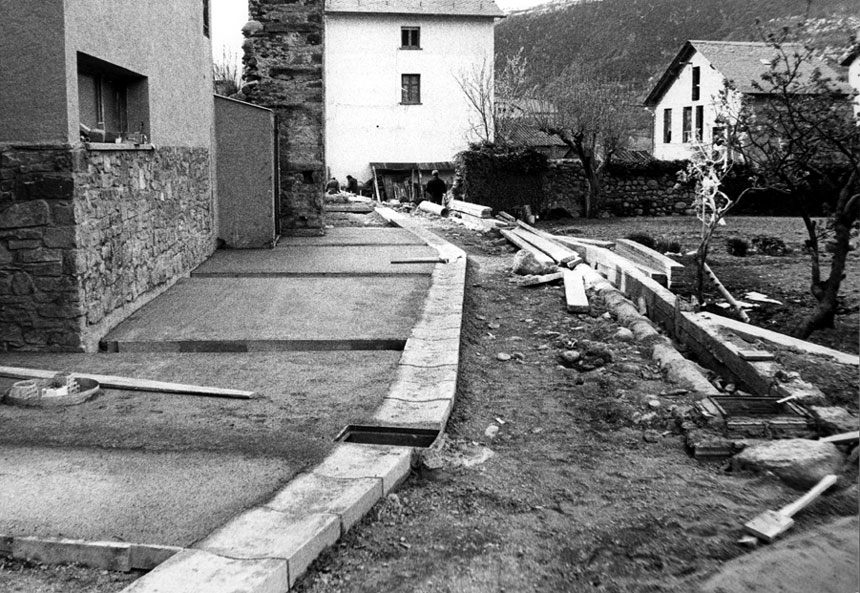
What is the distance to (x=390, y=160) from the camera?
4384cm

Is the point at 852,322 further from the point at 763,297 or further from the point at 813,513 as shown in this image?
the point at 813,513

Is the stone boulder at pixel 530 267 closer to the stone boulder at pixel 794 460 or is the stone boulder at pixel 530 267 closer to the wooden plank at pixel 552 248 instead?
the wooden plank at pixel 552 248

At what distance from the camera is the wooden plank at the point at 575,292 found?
921 centimetres

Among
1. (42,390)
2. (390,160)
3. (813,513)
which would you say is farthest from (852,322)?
(390,160)

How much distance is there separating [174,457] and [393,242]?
1000 cm

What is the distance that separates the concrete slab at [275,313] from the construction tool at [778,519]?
3.89m

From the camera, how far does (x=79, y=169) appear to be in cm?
682

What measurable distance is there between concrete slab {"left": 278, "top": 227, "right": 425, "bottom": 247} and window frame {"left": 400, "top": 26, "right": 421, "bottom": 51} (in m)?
28.8

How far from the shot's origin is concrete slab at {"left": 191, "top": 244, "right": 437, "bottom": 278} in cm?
1092

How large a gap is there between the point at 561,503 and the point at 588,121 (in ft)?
87.3

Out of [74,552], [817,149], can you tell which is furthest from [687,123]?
[74,552]

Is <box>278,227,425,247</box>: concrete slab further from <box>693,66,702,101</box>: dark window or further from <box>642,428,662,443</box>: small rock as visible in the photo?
<box>693,66,702,101</box>: dark window

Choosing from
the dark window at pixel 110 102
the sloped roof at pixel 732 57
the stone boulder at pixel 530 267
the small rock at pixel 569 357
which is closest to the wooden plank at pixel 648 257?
the stone boulder at pixel 530 267

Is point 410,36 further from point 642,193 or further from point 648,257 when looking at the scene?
point 648,257
